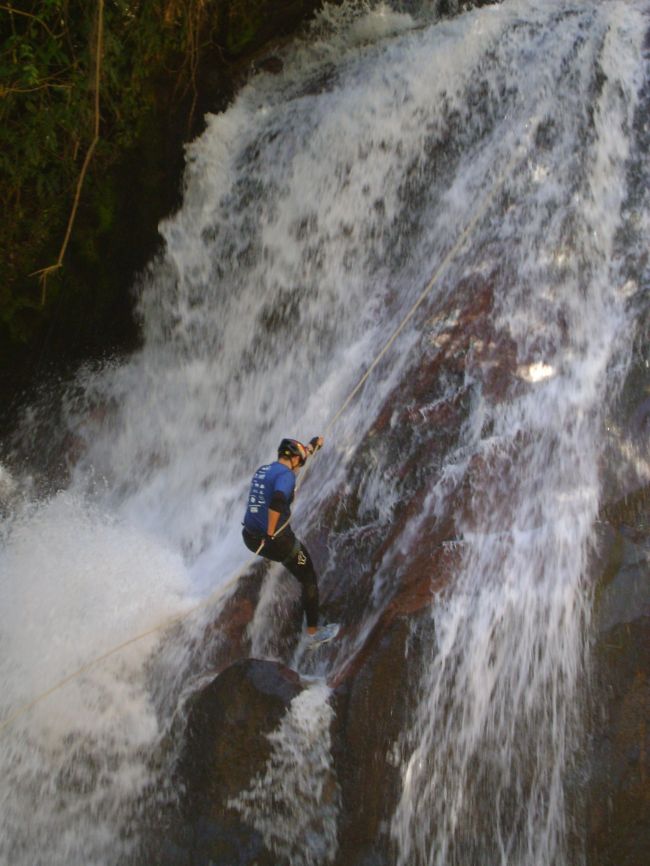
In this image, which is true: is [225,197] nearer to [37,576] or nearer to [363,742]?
[37,576]

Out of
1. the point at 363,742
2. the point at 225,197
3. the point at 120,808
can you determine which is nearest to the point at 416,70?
the point at 225,197

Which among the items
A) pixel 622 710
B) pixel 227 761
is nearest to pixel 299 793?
pixel 227 761

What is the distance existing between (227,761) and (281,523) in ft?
4.44

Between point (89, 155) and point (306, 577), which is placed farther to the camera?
point (89, 155)

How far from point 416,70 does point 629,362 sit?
12.6ft

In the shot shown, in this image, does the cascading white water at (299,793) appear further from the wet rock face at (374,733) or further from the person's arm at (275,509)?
the person's arm at (275,509)

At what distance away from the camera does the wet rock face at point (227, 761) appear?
16.1 feet

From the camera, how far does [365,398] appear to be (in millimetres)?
6578

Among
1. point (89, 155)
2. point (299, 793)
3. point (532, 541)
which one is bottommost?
point (299, 793)

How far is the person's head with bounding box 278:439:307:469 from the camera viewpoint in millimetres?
5379

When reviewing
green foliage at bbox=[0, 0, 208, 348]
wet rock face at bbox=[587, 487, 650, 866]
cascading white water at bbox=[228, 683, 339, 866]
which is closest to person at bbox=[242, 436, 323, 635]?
cascading white water at bbox=[228, 683, 339, 866]

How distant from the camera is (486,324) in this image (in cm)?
630

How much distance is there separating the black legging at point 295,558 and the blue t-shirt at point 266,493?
0.26 feet

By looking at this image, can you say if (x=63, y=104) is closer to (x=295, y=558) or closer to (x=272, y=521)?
(x=272, y=521)
